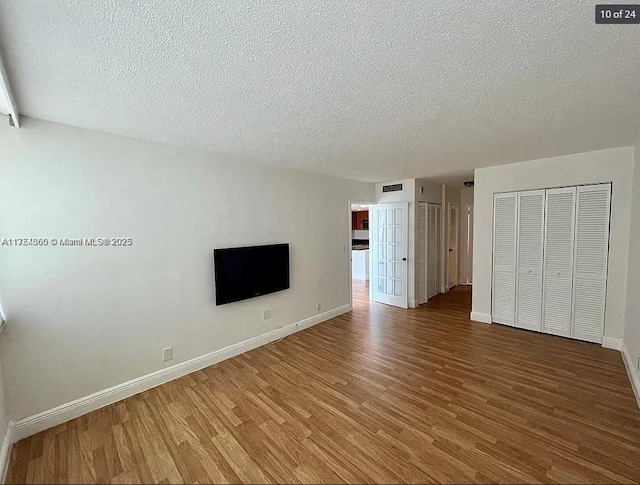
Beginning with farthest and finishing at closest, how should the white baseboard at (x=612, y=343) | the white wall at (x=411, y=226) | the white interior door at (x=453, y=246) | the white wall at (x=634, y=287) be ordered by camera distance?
the white interior door at (x=453, y=246) → the white wall at (x=411, y=226) → the white baseboard at (x=612, y=343) → the white wall at (x=634, y=287)

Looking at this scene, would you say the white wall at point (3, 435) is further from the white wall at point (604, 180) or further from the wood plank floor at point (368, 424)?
the white wall at point (604, 180)

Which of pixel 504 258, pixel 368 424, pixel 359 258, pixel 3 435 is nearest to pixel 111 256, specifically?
pixel 3 435

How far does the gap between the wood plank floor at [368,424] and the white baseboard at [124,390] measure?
0.08 meters

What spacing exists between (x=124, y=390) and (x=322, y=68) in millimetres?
3134

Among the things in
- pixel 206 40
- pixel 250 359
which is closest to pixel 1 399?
pixel 250 359

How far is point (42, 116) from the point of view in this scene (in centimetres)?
206

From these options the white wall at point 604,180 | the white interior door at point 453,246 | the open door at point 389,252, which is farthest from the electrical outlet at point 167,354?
the white interior door at point 453,246

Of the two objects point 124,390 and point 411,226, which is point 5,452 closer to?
point 124,390

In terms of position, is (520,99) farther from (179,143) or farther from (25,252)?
(25,252)

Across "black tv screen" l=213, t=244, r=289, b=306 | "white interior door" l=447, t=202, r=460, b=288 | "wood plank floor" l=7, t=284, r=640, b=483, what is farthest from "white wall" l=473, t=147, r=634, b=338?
"black tv screen" l=213, t=244, r=289, b=306

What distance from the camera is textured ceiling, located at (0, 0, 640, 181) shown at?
1.13 meters

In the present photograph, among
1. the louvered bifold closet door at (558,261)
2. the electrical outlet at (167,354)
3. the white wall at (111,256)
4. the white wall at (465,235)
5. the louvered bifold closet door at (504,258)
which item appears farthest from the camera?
the white wall at (465,235)

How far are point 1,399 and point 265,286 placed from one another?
2331mm

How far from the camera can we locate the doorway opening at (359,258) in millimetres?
5473
